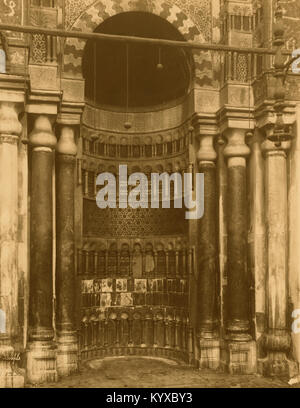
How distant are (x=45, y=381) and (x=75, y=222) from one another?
112 inches

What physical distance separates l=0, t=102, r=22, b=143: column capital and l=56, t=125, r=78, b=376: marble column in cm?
116

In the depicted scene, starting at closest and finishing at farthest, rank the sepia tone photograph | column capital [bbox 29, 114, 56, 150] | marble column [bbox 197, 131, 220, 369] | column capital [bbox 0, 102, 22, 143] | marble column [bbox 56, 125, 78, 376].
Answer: column capital [bbox 0, 102, 22, 143] < the sepia tone photograph < column capital [bbox 29, 114, 56, 150] < marble column [bbox 56, 125, 78, 376] < marble column [bbox 197, 131, 220, 369]

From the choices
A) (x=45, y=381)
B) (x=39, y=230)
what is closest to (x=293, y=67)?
(x=39, y=230)

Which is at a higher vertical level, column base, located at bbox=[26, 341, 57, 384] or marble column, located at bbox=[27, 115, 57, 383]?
marble column, located at bbox=[27, 115, 57, 383]

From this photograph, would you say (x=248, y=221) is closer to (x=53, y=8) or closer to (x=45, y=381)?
(x=45, y=381)

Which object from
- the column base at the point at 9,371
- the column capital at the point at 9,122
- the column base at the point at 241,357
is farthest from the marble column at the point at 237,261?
the column capital at the point at 9,122

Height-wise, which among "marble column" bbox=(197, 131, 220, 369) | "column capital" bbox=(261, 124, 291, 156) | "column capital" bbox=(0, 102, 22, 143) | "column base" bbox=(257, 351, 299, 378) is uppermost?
"column capital" bbox=(0, 102, 22, 143)

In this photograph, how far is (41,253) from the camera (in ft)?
Answer: 27.8

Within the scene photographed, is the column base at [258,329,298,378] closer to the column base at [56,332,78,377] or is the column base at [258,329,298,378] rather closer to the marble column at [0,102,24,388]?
the column base at [56,332,78,377]

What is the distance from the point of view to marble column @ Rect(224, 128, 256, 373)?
9.02 metres

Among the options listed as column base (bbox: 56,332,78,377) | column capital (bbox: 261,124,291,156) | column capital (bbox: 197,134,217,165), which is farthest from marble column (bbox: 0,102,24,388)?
column capital (bbox: 261,124,291,156)

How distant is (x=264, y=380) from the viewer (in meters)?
8.56

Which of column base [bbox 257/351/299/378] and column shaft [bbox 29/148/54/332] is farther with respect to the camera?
column base [bbox 257/351/299/378]

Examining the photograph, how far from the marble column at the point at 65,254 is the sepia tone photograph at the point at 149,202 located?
2 cm
